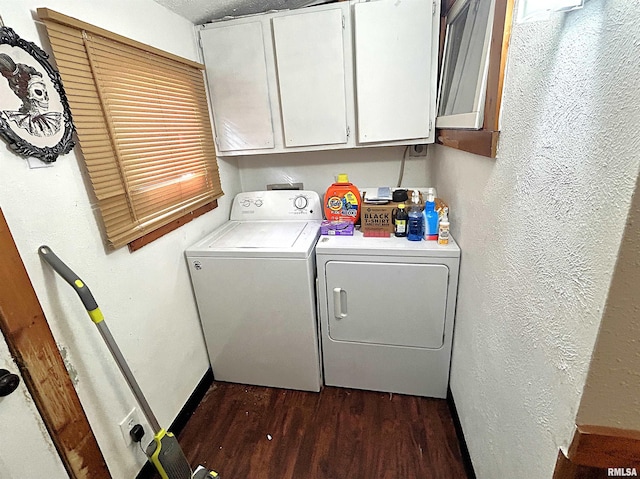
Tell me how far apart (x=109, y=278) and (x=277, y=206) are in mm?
1093

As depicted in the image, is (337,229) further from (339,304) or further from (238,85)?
(238,85)

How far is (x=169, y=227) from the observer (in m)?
1.53

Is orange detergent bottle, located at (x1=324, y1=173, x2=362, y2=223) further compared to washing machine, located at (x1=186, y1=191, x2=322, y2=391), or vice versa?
orange detergent bottle, located at (x1=324, y1=173, x2=362, y2=223)

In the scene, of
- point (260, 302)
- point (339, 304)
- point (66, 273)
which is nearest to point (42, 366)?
point (66, 273)

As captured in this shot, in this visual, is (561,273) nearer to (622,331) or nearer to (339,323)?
(622,331)

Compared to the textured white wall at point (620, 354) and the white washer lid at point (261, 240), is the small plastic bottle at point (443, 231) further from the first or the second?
the textured white wall at point (620, 354)

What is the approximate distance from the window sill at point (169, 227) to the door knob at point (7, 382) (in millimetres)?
565

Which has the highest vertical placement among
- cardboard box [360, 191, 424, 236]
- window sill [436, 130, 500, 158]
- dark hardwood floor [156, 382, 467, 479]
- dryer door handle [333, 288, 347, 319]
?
window sill [436, 130, 500, 158]

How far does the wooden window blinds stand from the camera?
1.07 metres

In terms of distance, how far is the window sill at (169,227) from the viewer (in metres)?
1.32

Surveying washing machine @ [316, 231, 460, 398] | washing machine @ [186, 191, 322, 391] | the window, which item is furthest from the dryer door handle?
the window

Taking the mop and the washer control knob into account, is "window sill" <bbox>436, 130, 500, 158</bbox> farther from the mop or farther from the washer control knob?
the mop

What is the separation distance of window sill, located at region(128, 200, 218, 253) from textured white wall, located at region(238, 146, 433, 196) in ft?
1.54

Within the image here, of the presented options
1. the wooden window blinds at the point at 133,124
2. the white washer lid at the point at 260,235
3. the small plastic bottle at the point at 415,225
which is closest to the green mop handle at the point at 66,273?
the wooden window blinds at the point at 133,124
